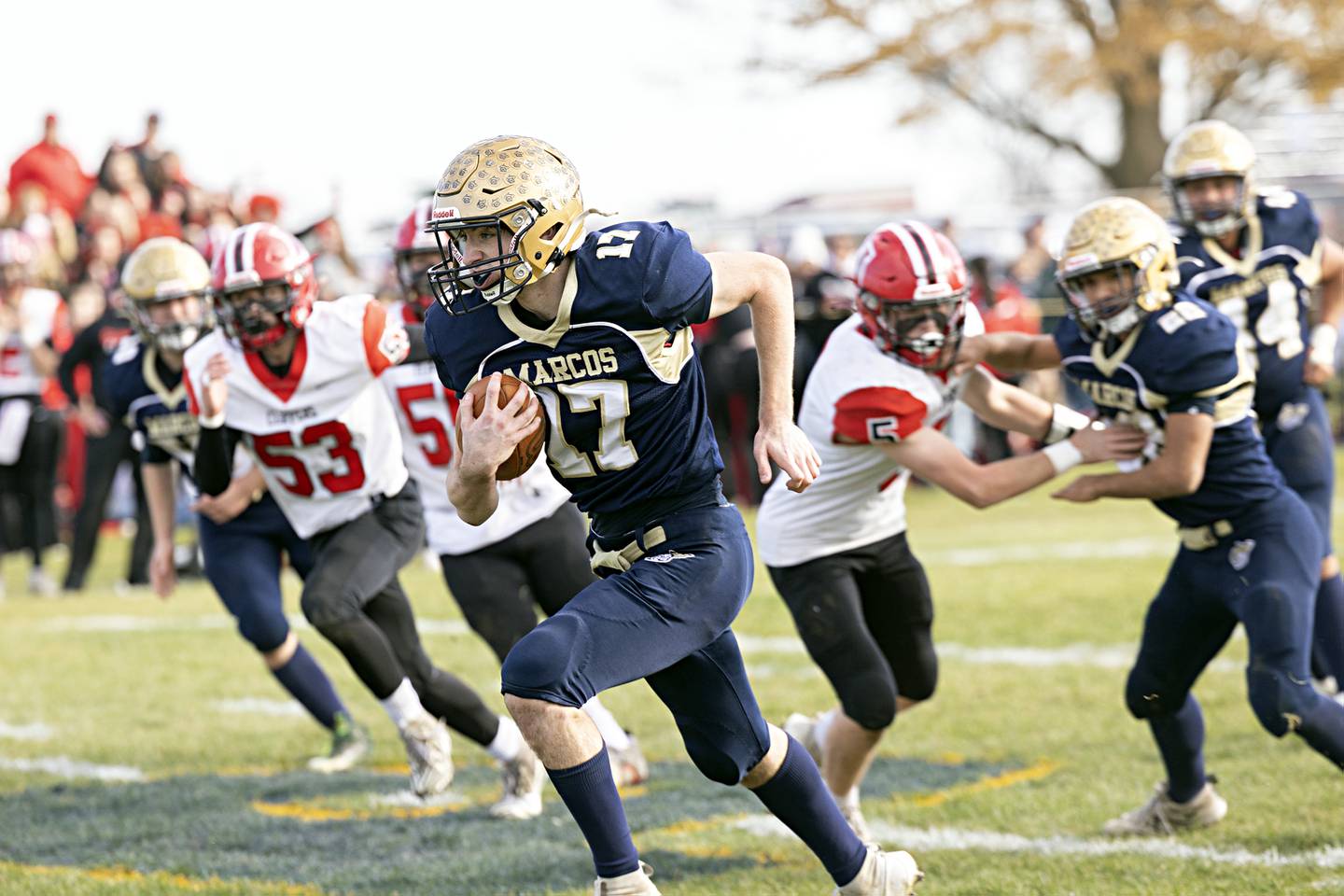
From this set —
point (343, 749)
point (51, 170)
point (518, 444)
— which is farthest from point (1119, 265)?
point (51, 170)

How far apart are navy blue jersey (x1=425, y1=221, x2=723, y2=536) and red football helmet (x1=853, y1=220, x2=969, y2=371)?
1.06 m

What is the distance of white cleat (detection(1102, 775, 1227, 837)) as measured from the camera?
4.81 metres

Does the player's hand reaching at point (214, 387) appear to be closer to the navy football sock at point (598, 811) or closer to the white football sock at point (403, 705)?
the white football sock at point (403, 705)

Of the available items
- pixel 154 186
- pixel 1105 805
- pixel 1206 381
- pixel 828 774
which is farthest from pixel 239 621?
pixel 154 186

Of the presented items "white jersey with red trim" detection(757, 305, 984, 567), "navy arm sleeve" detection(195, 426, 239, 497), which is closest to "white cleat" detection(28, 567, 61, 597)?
"navy arm sleeve" detection(195, 426, 239, 497)

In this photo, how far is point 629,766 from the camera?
5.76m

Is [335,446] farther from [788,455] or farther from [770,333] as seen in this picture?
[788,455]

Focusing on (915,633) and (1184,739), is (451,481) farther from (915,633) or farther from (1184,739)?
(1184,739)

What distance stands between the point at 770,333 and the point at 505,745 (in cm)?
223

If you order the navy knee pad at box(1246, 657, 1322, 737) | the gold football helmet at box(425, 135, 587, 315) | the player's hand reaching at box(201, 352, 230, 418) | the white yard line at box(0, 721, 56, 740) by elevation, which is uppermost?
the gold football helmet at box(425, 135, 587, 315)

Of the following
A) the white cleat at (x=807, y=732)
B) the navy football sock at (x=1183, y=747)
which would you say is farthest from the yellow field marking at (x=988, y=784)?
the navy football sock at (x=1183, y=747)

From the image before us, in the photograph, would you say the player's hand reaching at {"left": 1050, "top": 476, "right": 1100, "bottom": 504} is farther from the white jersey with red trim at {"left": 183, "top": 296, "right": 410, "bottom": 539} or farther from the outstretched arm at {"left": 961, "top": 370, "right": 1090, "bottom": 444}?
the white jersey with red trim at {"left": 183, "top": 296, "right": 410, "bottom": 539}

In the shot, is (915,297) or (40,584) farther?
(40,584)

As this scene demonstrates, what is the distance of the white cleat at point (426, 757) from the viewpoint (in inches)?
220
